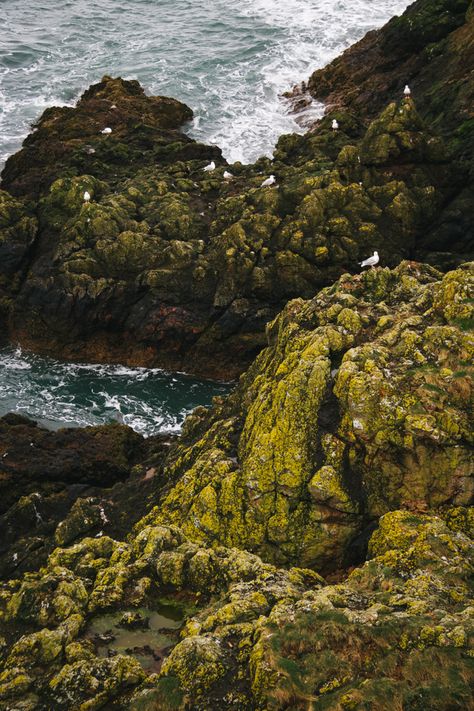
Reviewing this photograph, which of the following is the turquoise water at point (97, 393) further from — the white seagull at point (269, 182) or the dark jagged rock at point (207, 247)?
the white seagull at point (269, 182)

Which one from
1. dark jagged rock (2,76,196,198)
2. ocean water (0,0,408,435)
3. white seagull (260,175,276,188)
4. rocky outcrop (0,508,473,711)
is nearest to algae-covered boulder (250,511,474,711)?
rocky outcrop (0,508,473,711)

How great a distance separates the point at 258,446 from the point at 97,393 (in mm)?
15504

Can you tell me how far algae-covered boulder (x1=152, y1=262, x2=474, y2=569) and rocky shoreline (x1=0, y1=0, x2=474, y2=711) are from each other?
0.05 meters

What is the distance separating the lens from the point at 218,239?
30.3m

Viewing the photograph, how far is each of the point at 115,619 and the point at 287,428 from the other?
5447mm

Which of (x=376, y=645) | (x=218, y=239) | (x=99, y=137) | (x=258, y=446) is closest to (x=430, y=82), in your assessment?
(x=218, y=239)

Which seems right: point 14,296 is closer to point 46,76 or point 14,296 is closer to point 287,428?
point 287,428

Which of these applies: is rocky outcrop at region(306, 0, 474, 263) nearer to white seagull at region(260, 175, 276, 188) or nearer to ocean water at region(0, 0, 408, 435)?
ocean water at region(0, 0, 408, 435)

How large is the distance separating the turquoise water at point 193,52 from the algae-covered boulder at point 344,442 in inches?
1140

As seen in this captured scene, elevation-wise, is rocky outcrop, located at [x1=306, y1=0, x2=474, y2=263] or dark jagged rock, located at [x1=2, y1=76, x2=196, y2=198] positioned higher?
rocky outcrop, located at [x1=306, y1=0, x2=474, y2=263]

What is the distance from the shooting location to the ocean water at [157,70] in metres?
28.5

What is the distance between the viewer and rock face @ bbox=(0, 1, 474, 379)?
94.2 feet

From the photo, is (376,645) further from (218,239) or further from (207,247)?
(207,247)

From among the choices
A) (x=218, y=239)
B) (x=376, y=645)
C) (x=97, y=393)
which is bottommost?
(x=97, y=393)
